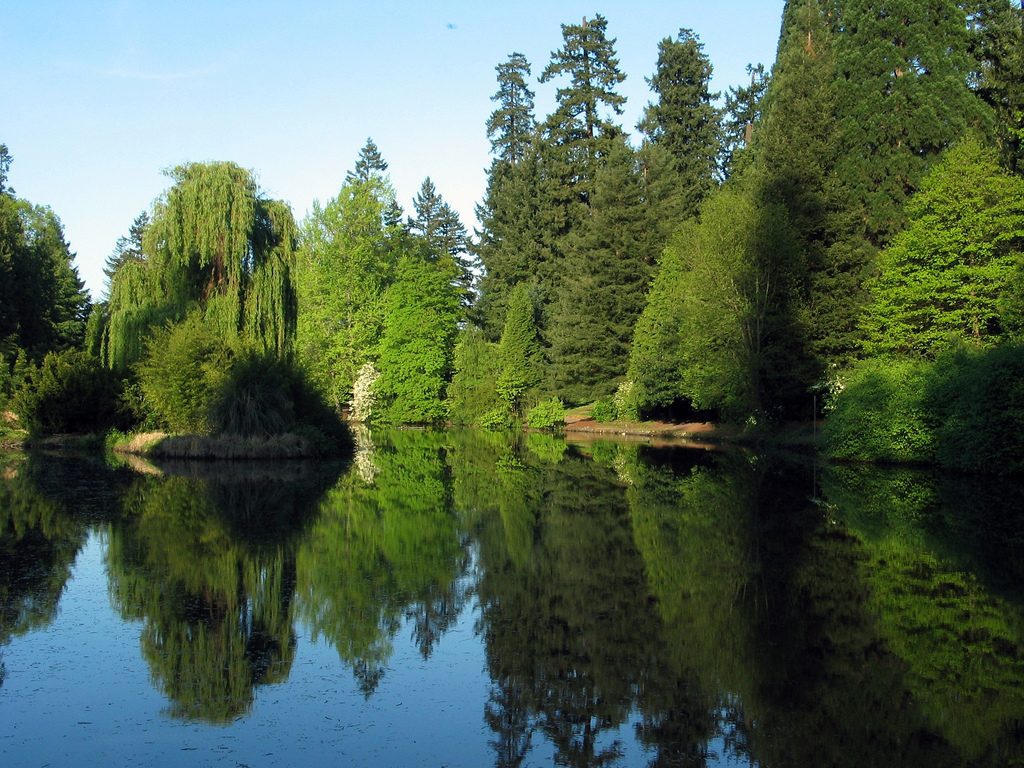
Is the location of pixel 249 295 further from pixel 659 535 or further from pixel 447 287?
pixel 447 287

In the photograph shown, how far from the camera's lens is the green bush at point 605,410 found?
160 feet

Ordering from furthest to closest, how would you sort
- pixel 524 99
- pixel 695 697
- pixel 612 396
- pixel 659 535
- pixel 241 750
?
pixel 524 99 → pixel 612 396 → pixel 659 535 → pixel 695 697 → pixel 241 750

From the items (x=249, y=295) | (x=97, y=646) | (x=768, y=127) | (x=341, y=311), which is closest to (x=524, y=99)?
(x=341, y=311)

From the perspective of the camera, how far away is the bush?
165 ft

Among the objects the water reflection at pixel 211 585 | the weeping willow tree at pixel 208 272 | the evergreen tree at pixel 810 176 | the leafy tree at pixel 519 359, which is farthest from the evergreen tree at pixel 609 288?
the water reflection at pixel 211 585

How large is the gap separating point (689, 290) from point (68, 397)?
23.5 metres

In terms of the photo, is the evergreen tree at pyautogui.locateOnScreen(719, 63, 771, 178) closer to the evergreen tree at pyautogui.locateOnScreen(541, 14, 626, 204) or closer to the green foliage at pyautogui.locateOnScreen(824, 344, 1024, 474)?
the evergreen tree at pyautogui.locateOnScreen(541, 14, 626, 204)

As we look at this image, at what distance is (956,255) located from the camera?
96.2 feet

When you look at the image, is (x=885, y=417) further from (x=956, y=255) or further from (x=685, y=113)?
(x=685, y=113)

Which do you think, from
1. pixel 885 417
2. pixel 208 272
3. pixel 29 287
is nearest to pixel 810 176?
pixel 885 417

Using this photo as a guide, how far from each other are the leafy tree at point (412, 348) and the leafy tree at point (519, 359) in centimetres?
372

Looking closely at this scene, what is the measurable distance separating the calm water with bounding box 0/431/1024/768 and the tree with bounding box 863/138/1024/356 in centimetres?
1396

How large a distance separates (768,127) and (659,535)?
86.6 ft

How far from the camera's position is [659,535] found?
45.3ft
